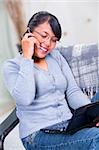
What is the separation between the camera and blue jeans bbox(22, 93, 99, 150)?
54.0 inches

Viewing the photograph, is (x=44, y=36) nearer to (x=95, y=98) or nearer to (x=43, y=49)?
(x=43, y=49)

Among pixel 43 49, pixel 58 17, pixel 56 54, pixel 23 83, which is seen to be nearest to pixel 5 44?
pixel 58 17

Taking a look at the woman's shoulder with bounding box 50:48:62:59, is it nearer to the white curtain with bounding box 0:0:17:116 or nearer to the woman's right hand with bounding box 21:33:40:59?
the woman's right hand with bounding box 21:33:40:59

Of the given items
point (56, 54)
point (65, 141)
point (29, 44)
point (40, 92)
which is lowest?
point (65, 141)

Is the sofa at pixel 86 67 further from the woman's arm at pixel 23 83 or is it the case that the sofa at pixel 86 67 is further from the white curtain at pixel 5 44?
the white curtain at pixel 5 44

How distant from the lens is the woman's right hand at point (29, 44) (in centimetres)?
146

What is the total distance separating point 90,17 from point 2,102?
1047 mm

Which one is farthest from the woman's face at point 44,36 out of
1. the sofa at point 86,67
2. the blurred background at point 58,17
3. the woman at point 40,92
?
the blurred background at point 58,17

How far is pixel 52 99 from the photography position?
5.07 ft

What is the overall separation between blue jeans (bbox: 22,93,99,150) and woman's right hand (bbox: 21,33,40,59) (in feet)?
1.25

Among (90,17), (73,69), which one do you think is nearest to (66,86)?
(73,69)

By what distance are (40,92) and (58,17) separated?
3.96 feet

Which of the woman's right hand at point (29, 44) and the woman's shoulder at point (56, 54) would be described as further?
the woman's shoulder at point (56, 54)

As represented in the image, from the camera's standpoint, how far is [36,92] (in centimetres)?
151
